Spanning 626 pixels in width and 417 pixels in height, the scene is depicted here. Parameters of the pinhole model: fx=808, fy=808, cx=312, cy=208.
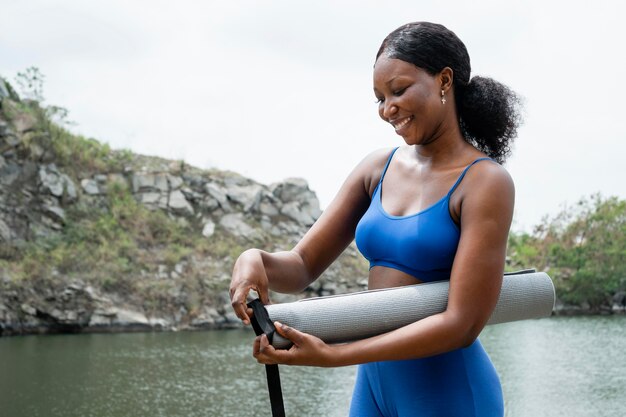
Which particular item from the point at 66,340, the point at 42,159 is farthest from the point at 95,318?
the point at 42,159

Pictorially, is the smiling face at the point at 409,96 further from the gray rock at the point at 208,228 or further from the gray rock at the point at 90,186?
the gray rock at the point at 90,186

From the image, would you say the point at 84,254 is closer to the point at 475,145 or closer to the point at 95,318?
the point at 95,318

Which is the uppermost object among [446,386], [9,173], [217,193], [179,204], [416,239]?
[9,173]

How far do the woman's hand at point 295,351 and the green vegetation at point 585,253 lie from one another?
22.2 meters

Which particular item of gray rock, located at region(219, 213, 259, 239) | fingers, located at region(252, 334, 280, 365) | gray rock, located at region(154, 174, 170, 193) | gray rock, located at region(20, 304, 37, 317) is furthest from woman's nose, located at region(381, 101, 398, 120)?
gray rock, located at region(154, 174, 170, 193)

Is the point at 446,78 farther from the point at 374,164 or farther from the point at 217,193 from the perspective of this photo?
the point at 217,193

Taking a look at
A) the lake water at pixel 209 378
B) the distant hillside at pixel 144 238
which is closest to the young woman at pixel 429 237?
the lake water at pixel 209 378

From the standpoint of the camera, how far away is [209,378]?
1009 centimetres

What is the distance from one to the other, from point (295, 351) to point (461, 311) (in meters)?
0.28

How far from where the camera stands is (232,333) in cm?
1617

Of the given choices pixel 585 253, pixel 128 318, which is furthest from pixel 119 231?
pixel 585 253

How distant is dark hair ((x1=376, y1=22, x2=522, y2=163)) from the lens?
1405 millimetres

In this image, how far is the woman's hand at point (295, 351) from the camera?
1.28 meters

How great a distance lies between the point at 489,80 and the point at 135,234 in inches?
729
